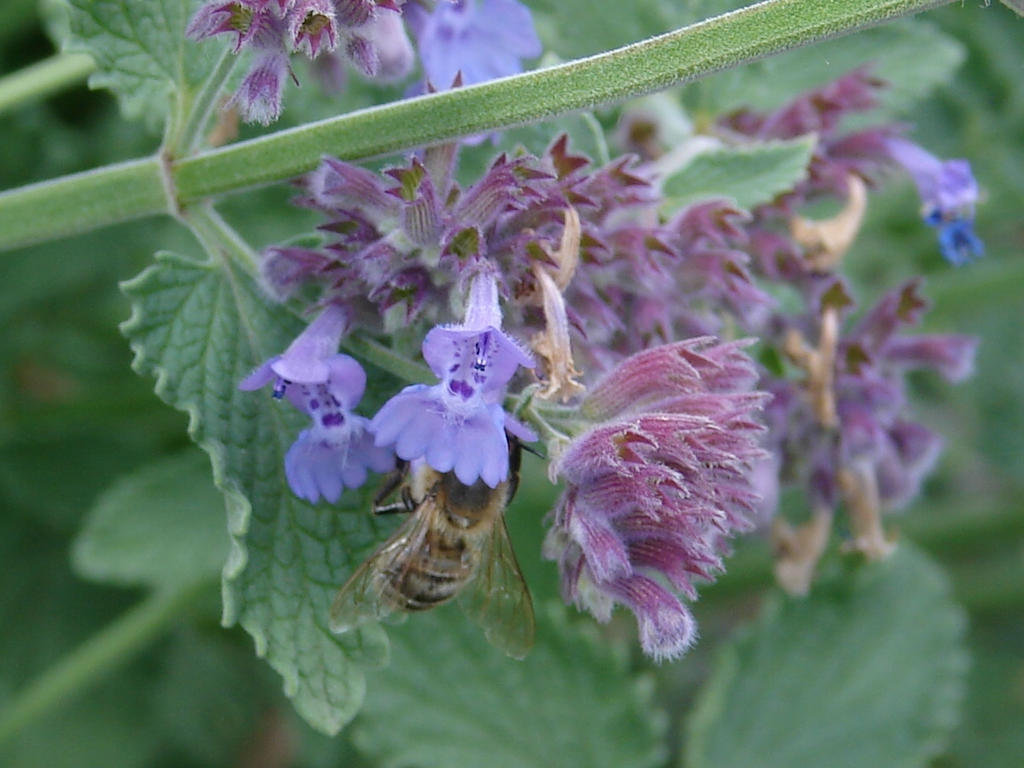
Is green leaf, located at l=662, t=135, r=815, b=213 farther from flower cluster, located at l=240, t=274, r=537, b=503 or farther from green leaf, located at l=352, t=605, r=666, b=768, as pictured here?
green leaf, located at l=352, t=605, r=666, b=768

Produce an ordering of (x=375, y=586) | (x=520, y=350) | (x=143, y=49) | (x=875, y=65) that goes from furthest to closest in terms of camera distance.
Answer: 1. (x=875, y=65)
2. (x=143, y=49)
3. (x=375, y=586)
4. (x=520, y=350)

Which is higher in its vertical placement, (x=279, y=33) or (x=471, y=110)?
(x=279, y=33)

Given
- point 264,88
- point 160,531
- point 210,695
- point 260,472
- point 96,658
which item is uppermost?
point 264,88

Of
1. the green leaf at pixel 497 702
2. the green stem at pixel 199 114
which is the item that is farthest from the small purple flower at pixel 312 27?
the green leaf at pixel 497 702

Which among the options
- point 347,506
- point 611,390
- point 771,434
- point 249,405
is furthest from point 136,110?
point 771,434

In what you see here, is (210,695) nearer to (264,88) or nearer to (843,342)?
(843,342)

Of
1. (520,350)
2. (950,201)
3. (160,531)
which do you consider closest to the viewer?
(520,350)

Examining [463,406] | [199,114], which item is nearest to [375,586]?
[463,406]
